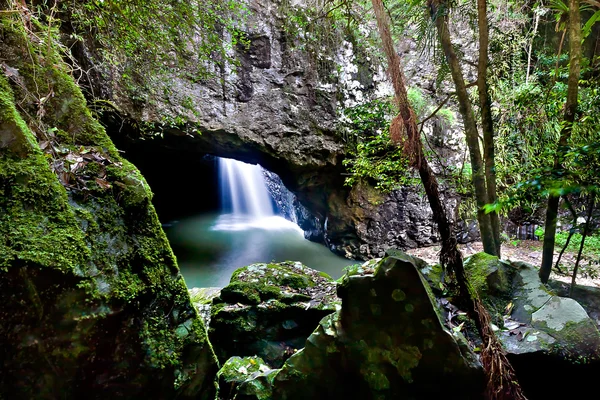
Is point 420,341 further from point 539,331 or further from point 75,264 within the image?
point 75,264

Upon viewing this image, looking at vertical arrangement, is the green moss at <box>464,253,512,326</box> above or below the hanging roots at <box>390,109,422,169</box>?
below

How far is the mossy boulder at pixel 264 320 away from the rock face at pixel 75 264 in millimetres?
1545

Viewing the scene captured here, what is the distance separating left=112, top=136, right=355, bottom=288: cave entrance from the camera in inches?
342

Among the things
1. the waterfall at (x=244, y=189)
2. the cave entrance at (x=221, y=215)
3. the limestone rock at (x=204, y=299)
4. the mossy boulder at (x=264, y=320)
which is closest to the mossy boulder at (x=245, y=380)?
the mossy boulder at (x=264, y=320)

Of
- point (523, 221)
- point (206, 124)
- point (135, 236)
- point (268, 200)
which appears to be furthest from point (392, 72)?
point (268, 200)

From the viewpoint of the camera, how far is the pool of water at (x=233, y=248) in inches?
319

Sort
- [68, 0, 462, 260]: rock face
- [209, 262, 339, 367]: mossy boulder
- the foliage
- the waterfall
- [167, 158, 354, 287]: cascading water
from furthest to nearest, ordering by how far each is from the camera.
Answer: the waterfall
[167, 158, 354, 287]: cascading water
[68, 0, 462, 260]: rock face
the foliage
[209, 262, 339, 367]: mossy boulder

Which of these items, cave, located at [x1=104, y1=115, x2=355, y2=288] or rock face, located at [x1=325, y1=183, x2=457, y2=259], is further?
rock face, located at [x1=325, y1=183, x2=457, y2=259]

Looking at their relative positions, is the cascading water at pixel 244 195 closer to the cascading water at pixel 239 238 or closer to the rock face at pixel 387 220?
the cascading water at pixel 239 238

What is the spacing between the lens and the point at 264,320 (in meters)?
3.36

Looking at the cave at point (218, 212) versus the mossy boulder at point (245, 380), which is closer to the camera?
the mossy boulder at point (245, 380)

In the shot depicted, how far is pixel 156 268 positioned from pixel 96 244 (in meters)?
0.32

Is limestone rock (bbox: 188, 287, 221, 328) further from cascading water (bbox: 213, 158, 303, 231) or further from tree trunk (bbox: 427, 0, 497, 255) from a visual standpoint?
cascading water (bbox: 213, 158, 303, 231)

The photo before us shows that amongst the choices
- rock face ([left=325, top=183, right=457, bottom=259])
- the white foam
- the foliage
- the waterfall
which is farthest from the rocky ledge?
the waterfall
